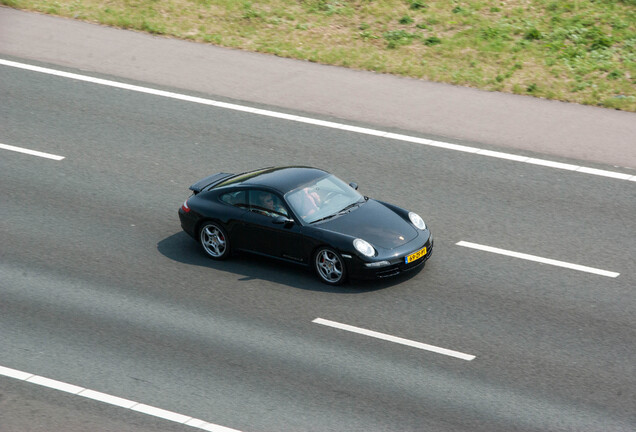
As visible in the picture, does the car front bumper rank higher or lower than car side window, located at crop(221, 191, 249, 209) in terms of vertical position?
lower

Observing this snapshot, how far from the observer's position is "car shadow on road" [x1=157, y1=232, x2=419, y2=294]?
13.5 metres

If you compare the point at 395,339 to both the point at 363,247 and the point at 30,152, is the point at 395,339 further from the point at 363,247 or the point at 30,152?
the point at 30,152

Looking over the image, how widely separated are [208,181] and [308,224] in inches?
93.0

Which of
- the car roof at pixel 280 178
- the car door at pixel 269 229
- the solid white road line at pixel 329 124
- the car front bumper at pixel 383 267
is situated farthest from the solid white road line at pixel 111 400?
the solid white road line at pixel 329 124

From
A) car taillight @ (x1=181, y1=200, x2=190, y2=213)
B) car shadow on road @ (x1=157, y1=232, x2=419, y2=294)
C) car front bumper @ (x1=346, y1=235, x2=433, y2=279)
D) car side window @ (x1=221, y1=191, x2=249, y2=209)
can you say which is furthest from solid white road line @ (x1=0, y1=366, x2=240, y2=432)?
car side window @ (x1=221, y1=191, x2=249, y2=209)

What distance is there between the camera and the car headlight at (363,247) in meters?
13.1

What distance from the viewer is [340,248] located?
43.3 ft

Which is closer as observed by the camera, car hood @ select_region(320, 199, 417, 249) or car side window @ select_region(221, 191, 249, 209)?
car hood @ select_region(320, 199, 417, 249)

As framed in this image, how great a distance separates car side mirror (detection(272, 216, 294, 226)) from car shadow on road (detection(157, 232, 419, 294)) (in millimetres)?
595

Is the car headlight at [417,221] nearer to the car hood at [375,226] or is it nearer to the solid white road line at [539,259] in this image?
the car hood at [375,226]

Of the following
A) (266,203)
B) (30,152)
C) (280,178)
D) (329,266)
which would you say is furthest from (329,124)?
(329,266)

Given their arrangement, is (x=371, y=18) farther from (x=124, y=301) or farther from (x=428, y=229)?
(x=124, y=301)

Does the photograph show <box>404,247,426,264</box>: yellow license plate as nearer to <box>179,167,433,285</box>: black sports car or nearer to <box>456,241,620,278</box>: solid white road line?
<box>179,167,433,285</box>: black sports car

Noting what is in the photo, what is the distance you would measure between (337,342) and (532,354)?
94.3 inches
